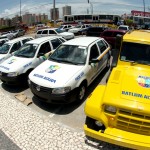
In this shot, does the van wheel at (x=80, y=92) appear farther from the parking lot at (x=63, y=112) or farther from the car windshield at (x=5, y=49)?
the car windshield at (x=5, y=49)

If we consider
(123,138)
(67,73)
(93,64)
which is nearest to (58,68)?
(67,73)

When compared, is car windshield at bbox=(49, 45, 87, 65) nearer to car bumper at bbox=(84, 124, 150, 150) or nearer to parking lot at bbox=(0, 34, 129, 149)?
parking lot at bbox=(0, 34, 129, 149)

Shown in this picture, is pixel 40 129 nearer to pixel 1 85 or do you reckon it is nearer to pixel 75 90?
pixel 75 90

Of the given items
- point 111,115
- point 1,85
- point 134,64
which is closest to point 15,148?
point 111,115

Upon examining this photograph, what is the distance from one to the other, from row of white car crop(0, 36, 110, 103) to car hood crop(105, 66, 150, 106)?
1.61 metres

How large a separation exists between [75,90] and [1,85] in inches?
161

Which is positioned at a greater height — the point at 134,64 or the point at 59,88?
the point at 134,64

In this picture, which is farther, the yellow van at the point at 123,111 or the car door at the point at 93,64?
the car door at the point at 93,64

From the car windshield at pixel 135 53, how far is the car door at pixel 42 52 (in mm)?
4422

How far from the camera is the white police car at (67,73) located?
6305 millimetres

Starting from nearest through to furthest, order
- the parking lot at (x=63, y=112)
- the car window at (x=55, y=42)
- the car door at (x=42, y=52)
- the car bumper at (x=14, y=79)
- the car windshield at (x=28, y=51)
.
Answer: the parking lot at (x=63, y=112) < the car bumper at (x=14, y=79) < the car door at (x=42, y=52) < the car windshield at (x=28, y=51) < the car window at (x=55, y=42)

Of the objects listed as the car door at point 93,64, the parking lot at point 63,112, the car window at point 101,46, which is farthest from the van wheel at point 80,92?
the car window at point 101,46

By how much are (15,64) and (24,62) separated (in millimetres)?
352

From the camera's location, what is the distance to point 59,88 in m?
6.22
